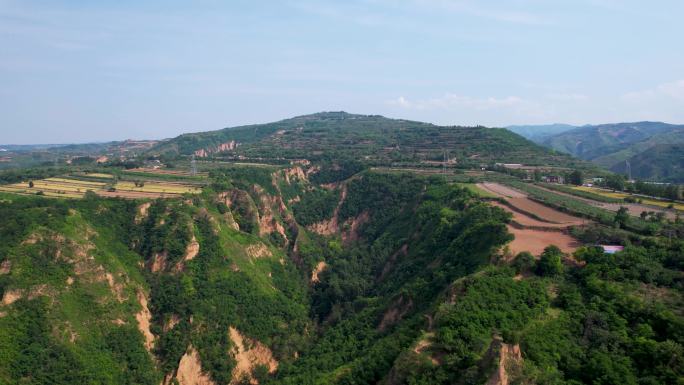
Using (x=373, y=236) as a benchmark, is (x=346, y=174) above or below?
above

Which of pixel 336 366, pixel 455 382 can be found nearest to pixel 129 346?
pixel 336 366

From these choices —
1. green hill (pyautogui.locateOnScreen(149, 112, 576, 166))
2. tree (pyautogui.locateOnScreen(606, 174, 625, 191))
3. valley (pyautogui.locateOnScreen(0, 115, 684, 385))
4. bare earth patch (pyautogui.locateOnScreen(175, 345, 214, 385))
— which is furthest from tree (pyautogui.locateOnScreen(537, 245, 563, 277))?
green hill (pyautogui.locateOnScreen(149, 112, 576, 166))

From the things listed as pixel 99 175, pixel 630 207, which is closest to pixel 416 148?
pixel 630 207

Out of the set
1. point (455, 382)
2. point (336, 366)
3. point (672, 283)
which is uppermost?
point (672, 283)

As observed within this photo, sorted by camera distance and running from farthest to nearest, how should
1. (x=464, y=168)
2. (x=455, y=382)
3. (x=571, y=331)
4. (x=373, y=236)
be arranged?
Answer: (x=464, y=168) → (x=373, y=236) → (x=571, y=331) → (x=455, y=382)

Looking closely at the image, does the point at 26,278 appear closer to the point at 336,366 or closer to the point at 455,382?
the point at 336,366

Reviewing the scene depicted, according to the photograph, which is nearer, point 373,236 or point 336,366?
point 336,366
